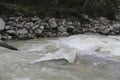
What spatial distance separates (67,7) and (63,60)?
530 centimetres

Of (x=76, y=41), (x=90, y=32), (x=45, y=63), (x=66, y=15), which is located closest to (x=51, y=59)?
(x=45, y=63)

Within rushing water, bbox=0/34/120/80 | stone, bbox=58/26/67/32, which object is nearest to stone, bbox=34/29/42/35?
A: rushing water, bbox=0/34/120/80

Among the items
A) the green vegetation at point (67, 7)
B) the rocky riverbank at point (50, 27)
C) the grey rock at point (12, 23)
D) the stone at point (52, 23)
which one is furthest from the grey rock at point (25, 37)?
the green vegetation at point (67, 7)

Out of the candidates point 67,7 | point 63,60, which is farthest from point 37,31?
point 63,60

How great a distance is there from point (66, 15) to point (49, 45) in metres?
3.13

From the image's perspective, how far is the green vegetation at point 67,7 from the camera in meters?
11.5

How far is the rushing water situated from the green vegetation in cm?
232

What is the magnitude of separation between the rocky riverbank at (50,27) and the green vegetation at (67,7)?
45cm

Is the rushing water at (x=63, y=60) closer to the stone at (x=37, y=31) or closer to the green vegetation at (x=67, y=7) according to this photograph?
the stone at (x=37, y=31)

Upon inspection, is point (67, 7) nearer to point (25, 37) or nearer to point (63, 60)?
point (25, 37)

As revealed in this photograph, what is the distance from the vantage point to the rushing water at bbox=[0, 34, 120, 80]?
246 inches

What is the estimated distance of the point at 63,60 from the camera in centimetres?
717

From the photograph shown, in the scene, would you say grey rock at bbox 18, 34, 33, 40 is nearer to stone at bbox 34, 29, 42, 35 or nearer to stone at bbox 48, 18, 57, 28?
stone at bbox 34, 29, 42, 35

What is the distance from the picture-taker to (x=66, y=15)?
1153 cm
